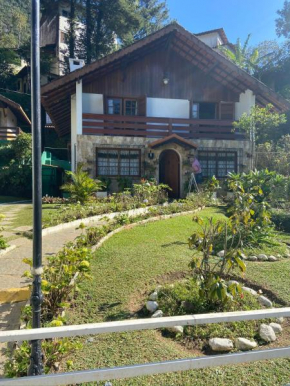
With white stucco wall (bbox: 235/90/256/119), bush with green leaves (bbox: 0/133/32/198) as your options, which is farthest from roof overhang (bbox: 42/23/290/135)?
bush with green leaves (bbox: 0/133/32/198)

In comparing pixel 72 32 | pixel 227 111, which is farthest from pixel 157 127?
pixel 72 32

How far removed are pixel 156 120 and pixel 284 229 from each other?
982 cm

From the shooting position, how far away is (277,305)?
3973 millimetres

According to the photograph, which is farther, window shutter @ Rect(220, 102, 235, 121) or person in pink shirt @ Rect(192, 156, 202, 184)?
window shutter @ Rect(220, 102, 235, 121)

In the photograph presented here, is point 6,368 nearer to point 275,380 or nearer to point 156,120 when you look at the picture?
point 275,380

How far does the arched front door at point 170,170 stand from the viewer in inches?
671

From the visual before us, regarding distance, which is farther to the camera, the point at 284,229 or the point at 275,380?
the point at 284,229

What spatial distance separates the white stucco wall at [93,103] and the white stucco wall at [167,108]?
263 cm

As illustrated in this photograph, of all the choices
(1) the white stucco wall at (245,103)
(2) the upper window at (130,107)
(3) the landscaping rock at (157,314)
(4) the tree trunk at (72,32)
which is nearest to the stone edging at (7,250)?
(3) the landscaping rock at (157,314)

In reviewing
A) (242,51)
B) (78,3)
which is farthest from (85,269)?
(78,3)

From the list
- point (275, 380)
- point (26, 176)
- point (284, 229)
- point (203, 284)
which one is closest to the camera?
point (275, 380)

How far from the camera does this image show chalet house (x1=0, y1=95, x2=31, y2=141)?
23500 millimetres

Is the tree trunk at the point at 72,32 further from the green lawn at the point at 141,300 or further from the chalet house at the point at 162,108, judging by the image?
the green lawn at the point at 141,300

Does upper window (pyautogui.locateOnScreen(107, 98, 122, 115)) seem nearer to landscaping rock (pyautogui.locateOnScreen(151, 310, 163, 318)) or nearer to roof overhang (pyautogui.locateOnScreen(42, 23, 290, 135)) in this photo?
roof overhang (pyautogui.locateOnScreen(42, 23, 290, 135))
